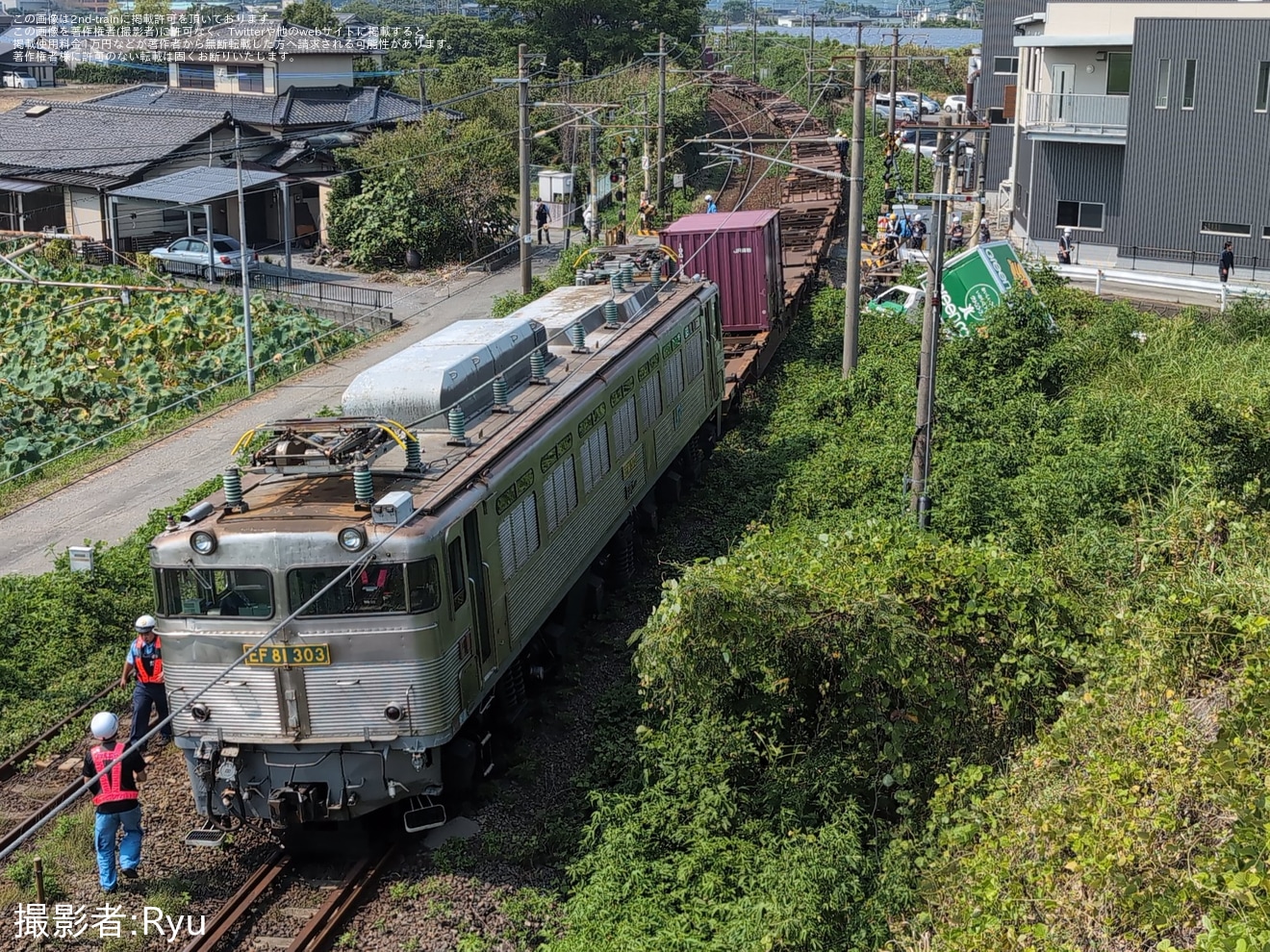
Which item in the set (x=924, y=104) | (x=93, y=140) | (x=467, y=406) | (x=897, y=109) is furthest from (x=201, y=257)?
(x=924, y=104)

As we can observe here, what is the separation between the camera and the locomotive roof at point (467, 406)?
39.3ft

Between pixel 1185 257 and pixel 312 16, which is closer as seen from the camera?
pixel 1185 257

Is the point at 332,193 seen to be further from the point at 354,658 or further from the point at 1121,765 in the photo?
the point at 1121,765

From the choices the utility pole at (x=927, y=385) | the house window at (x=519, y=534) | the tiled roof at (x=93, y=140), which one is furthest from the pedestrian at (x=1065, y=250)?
the house window at (x=519, y=534)

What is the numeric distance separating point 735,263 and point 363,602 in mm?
17707

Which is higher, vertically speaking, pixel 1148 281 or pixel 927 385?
pixel 927 385

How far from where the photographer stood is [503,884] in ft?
38.8

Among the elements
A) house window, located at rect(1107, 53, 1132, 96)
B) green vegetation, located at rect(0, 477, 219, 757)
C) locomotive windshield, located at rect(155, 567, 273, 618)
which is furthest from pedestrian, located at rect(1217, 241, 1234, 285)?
locomotive windshield, located at rect(155, 567, 273, 618)

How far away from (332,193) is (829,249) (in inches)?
635

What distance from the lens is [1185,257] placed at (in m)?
38.3

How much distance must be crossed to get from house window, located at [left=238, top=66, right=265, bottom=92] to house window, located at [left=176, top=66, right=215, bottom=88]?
2734 mm

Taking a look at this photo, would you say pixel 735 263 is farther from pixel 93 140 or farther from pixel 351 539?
pixel 93 140

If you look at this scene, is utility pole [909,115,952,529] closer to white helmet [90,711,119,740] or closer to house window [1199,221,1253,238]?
white helmet [90,711,119,740]

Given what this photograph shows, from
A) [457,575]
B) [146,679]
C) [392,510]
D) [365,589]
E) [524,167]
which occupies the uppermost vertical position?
[524,167]
